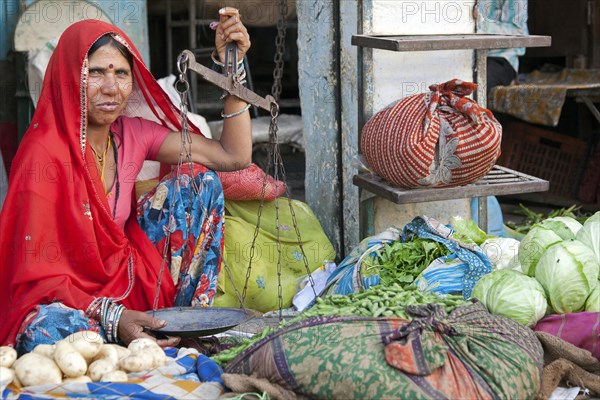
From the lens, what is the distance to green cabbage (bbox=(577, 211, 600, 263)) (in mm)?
3268

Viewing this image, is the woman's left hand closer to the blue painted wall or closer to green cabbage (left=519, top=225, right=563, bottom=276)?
green cabbage (left=519, top=225, right=563, bottom=276)

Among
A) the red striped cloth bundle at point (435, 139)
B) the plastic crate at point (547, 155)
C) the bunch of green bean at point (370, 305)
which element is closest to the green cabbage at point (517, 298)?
the bunch of green bean at point (370, 305)

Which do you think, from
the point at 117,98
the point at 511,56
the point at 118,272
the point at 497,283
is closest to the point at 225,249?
the point at 118,272

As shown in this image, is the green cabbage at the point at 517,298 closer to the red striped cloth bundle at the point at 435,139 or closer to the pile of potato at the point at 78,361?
the red striped cloth bundle at the point at 435,139

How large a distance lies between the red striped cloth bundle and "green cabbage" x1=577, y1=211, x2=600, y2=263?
0.52m

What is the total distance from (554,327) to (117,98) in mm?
1836

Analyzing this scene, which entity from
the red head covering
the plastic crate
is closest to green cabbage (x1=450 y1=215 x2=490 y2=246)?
the red head covering

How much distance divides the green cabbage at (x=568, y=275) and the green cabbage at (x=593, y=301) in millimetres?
14

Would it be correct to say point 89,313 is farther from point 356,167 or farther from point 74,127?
point 356,167

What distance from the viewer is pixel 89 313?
3000 millimetres

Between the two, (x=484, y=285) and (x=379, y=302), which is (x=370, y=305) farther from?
(x=484, y=285)

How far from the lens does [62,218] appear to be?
3.17 metres

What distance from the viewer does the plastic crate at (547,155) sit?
20.7ft

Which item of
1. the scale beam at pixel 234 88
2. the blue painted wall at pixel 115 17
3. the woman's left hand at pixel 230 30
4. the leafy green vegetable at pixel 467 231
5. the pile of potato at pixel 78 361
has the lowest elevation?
the pile of potato at pixel 78 361
